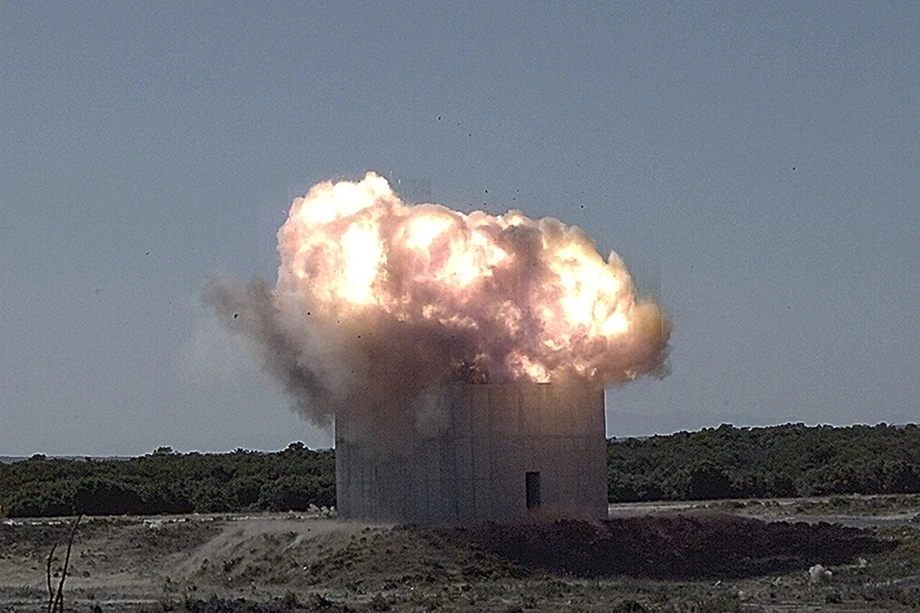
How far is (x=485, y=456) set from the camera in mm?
59344

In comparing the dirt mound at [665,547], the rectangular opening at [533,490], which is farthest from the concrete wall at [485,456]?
the dirt mound at [665,547]

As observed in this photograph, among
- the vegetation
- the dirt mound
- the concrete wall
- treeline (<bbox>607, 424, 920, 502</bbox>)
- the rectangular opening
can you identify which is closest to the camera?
the dirt mound

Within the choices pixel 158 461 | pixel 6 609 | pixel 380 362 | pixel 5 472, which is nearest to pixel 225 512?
pixel 5 472

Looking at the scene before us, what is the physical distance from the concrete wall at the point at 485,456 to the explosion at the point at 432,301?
106 centimetres

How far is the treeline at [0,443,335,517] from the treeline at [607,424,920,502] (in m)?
18.3

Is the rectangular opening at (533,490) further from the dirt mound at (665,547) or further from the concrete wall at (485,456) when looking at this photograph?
the dirt mound at (665,547)

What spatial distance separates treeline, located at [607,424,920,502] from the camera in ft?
331

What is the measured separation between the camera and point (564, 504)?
60531 mm

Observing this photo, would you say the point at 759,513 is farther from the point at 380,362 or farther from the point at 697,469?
the point at 380,362

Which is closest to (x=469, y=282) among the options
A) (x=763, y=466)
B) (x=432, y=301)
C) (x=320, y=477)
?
(x=432, y=301)

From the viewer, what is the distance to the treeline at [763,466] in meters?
101

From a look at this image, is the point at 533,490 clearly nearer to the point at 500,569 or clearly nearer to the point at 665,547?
the point at 665,547

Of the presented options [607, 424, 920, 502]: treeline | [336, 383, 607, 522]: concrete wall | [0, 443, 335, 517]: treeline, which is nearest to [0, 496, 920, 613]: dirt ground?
[336, 383, 607, 522]: concrete wall

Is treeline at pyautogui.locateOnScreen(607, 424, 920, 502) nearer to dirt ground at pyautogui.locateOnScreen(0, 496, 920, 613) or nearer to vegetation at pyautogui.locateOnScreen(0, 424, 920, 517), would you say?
vegetation at pyautogui.locateOnScreen(0, 424, 920, 517)
